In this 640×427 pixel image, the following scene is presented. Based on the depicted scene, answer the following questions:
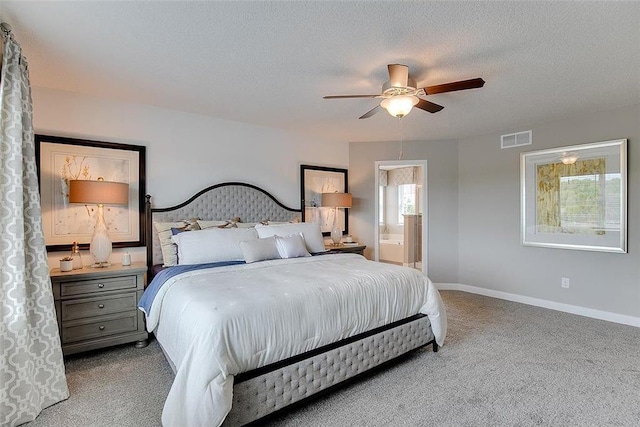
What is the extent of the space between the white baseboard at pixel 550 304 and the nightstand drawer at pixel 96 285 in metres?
4.57

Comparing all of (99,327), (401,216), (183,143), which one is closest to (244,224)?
(183,143)

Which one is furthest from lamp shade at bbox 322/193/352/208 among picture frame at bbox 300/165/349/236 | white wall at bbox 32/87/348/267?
white wall at bbox 32/87/348/267

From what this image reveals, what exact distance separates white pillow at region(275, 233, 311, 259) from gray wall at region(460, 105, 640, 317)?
3.16m

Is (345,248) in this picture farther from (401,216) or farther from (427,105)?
(401,216)

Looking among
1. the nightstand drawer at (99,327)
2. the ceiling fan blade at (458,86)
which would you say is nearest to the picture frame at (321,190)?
the nightstand drawer at (99,327)

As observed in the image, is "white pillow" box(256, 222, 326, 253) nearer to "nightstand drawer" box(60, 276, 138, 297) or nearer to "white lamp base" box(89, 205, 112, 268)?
"nightstand drawer" box(60, 276, 138, 297)

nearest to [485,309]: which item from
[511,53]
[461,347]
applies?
[461,347]

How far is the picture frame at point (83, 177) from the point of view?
125 inches

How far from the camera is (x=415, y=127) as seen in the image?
15.2 feet

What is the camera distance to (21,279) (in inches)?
80.4

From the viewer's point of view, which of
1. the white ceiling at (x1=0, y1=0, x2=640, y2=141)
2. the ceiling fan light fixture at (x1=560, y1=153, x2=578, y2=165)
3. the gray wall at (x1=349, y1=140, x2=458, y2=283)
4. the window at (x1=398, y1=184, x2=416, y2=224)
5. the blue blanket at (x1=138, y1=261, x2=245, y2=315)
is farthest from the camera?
the window at (x1=398, y1=184, x2=416, y2=224)

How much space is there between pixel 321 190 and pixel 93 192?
3079 millimetres

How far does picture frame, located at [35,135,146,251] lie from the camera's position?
10.4ft

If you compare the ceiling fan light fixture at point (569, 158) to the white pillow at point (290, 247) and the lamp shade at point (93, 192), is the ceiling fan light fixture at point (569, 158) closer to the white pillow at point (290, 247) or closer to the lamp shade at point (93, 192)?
the white pillow at point (290, 247)
